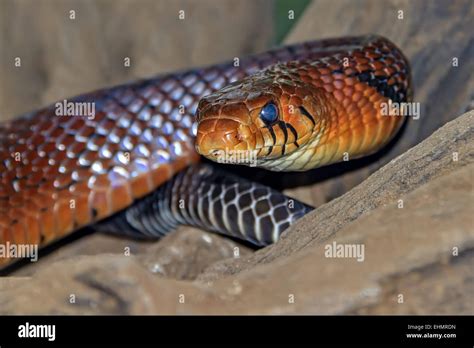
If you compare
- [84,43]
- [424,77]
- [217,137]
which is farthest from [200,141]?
[84,43]

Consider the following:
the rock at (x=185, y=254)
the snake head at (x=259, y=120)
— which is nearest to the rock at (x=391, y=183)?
the snake head at (x=259, y=120)

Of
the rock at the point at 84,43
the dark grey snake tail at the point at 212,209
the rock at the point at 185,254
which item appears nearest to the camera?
the dark grey snake tail at the point at 212,209

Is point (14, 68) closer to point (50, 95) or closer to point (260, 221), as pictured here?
point (50, 95)

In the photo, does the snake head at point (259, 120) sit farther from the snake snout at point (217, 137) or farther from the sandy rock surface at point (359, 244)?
the sandy rock surface at point (359, 244)

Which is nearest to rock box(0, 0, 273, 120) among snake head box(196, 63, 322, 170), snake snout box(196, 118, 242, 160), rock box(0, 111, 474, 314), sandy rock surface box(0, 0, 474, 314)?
sandy rock surface box(0, 0, 474, 314)

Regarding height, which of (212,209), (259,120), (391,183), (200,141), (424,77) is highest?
(424,77)

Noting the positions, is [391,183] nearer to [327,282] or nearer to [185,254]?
[327,282]
